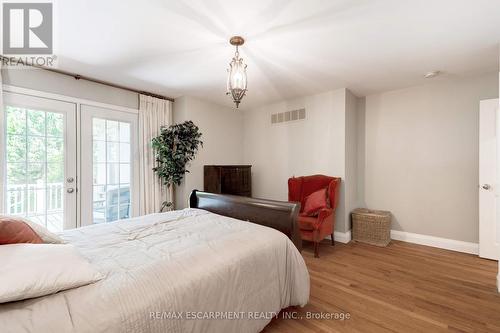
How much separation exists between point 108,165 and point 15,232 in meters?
2.35

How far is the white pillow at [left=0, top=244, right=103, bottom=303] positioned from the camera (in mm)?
871

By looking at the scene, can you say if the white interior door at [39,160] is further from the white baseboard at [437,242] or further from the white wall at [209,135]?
the white baseboard at [437,242]

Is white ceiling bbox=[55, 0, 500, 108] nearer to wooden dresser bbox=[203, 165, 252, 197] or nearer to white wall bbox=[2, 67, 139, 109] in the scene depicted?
white wall bbox=[2, 67, 139, 109]

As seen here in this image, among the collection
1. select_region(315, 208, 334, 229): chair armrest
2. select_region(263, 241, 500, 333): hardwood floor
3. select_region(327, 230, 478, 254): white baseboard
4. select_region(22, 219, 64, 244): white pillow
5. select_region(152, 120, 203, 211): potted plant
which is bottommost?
select_region(263, 241, 500, 333): hardwood floor

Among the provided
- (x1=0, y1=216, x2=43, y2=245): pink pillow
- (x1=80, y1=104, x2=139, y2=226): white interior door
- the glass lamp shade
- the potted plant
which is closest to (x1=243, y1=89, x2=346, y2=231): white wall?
the potted plant

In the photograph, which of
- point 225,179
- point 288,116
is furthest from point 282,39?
point 225,179

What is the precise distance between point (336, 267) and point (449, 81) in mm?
3095

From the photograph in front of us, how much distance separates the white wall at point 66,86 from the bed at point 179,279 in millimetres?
2139

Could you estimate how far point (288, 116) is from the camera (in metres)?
4.27

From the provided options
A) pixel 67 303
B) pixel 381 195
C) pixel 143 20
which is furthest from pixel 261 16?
pixel 381 195

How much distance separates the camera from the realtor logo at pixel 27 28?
71.3 inches

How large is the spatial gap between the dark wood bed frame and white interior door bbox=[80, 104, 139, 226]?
151cm

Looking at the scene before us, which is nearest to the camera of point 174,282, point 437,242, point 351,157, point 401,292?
point 174,282

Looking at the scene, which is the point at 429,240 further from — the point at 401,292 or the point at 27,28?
the point at 27,28
